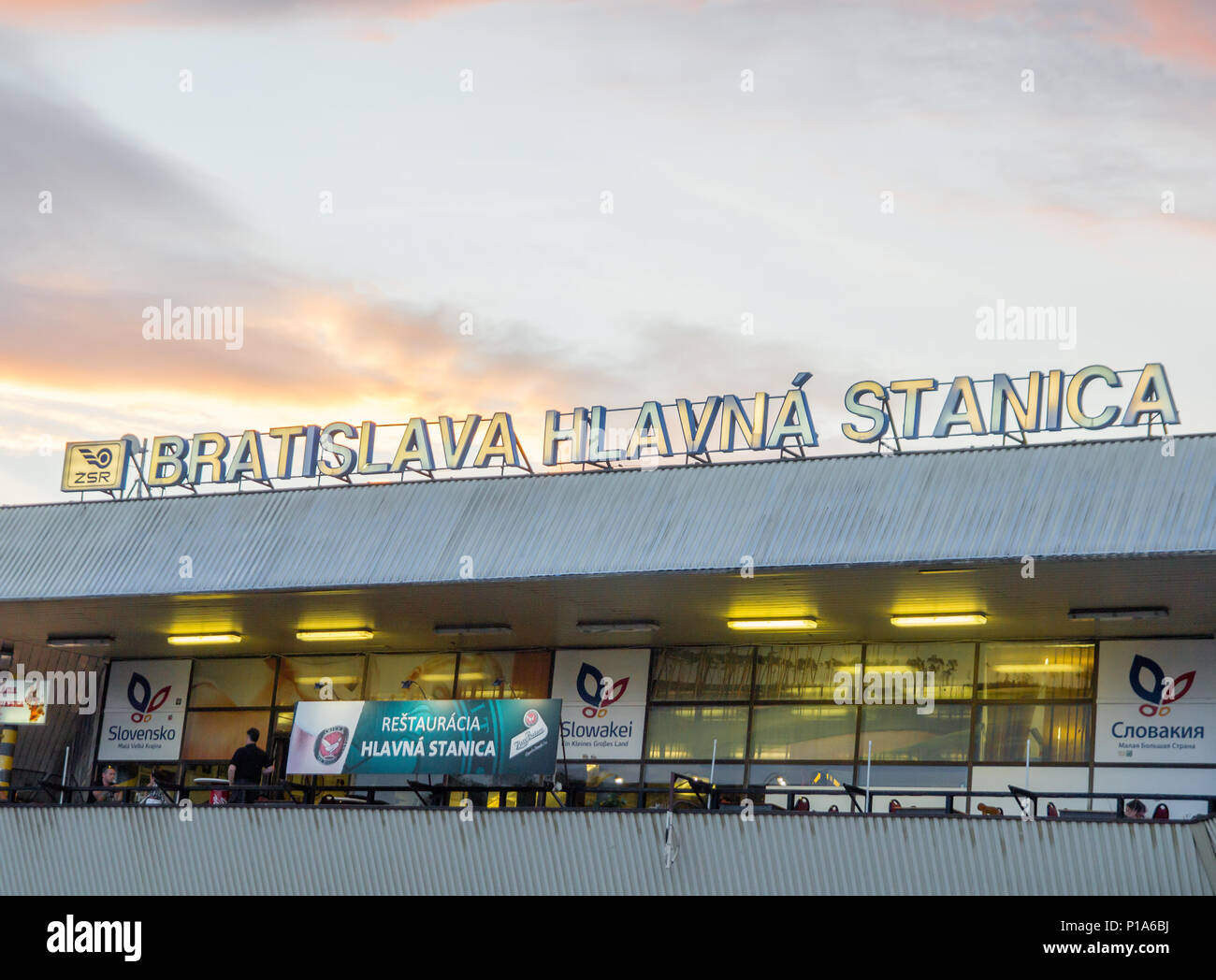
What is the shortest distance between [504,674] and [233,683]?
271 inches

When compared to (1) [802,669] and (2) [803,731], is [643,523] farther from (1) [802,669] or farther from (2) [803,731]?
(2) [803,731]

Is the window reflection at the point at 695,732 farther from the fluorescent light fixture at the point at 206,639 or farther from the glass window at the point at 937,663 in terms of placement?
the fluorescent light fixture at the point at 206,639

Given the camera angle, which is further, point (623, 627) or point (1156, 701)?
point (623, 627)

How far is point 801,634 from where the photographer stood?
33.1 metres

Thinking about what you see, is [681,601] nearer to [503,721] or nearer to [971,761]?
[503,721]

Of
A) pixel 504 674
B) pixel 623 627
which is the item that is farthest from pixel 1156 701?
pixel 504 674

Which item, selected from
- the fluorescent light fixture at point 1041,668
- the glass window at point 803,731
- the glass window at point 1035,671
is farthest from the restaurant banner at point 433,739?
the fluorescent light fixture at point 1041,668

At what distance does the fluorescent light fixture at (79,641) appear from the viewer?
3731 cm

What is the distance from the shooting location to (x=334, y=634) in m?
35.4

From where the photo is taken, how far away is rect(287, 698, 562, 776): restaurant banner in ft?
100

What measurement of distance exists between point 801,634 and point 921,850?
26.0 feet

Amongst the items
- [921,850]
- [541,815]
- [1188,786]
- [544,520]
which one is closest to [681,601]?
[544,520]

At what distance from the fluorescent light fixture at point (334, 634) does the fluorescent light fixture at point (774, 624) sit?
799 cm

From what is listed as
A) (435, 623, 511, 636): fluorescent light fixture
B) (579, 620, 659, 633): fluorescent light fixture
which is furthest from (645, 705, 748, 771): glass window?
(435, 623, 511, 636): fluorescent light fixture
